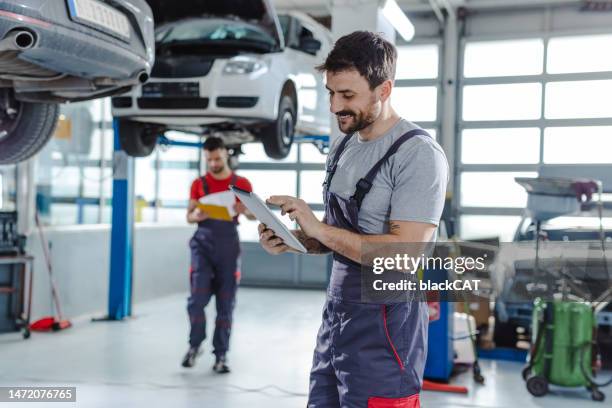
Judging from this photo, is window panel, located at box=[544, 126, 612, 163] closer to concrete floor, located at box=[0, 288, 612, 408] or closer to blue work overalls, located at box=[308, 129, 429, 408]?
concrete floor, located at box=[0, 288, 612, 408]

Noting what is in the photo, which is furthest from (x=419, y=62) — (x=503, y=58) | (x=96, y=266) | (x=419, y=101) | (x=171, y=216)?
(x=96, y=266)

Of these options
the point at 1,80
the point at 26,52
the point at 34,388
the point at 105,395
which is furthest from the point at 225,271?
the point at 26,52

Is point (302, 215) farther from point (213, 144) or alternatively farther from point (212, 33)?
point (212, 33)

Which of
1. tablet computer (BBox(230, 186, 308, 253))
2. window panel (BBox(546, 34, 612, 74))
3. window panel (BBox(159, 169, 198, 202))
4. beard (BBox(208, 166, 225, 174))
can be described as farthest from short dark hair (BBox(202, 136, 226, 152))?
window panel (BBox(546, 34, 612, 74))

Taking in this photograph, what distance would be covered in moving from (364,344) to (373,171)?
1.40ft

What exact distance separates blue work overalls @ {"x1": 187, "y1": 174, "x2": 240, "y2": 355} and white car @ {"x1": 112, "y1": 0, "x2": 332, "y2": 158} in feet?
3.41

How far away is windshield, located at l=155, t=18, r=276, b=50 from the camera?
5.06 meters

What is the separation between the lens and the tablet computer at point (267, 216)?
157 cm

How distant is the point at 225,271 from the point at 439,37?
660cm

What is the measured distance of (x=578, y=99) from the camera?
29.0 feet

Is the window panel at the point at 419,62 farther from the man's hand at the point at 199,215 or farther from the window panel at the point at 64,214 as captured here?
the man's hand at the point at 199,215

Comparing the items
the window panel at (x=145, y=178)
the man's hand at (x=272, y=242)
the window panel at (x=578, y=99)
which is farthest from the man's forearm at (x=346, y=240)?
the window panel at (x=578, y=99)

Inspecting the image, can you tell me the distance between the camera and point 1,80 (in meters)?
A: 3.44

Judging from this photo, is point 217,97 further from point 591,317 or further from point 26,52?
point 591,317
